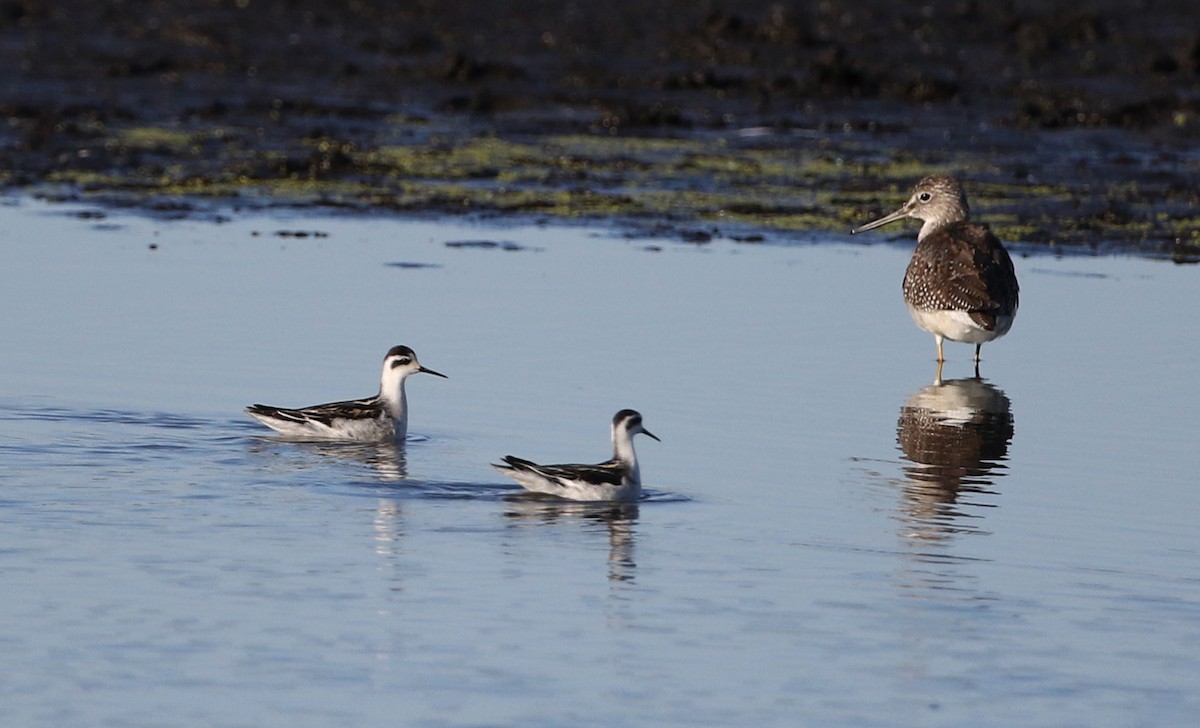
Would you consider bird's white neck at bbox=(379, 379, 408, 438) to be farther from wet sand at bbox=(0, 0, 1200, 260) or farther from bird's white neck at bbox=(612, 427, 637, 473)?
wet sand at bbox=(0, 0, 1200, 260)

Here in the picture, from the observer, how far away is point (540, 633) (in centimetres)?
881

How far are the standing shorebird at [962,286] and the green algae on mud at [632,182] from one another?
4534 mm

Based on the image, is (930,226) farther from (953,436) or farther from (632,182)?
(632,182)

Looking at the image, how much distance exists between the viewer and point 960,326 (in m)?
15.7

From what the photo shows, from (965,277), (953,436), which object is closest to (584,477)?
(953,436)

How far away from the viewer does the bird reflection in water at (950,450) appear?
1100 centimetres

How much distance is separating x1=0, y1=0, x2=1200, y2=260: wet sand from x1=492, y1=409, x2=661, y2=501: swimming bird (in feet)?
33.2

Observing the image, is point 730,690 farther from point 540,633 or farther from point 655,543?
point 655,543

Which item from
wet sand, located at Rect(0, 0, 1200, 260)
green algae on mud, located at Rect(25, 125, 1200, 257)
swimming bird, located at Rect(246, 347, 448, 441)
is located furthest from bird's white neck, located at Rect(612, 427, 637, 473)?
green algae on mud, located at Rect(25, 125, 1200, 257)

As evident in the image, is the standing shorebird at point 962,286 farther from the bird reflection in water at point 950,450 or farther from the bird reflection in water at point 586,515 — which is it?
the bird reflection in water at point 586,515

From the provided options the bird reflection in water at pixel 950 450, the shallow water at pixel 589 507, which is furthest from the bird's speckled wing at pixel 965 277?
the bird reflection in water at pixel 950 450

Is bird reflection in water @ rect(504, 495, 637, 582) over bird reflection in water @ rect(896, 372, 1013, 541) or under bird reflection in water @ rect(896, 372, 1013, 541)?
under

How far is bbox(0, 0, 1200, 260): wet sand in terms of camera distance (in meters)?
23.4

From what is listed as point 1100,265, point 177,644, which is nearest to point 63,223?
point 1100,265
